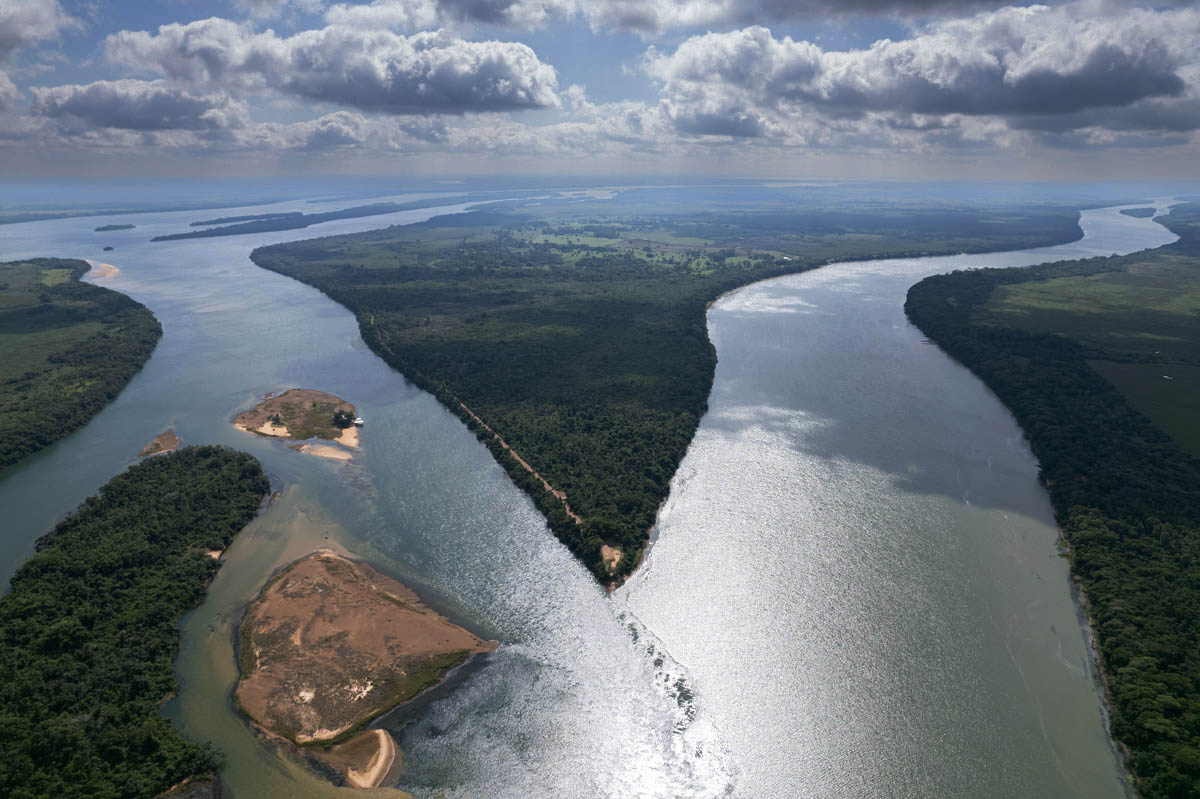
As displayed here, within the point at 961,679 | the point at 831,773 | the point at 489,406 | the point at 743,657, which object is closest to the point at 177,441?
the point at 489,406

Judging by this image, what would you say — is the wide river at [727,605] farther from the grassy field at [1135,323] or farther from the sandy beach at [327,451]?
the grassy field at [1135,323]

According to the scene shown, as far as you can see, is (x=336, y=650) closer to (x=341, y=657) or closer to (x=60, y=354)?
(x=341, y=657)

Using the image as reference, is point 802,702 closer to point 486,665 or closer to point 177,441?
point 486,665

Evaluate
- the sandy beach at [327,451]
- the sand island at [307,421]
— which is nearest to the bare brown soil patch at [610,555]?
the sandy beach at [327,451]

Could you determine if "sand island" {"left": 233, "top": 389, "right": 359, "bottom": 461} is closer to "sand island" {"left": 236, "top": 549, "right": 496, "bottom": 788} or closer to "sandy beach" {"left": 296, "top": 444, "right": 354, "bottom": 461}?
"sandy beach" {"left": 296, "top": 444, "right": 354, "bottom": 461}

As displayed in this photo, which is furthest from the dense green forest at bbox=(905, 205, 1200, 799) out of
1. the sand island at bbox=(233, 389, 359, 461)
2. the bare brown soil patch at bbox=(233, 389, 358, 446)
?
the bare brown soil patch at bbox=(233, 389, 358, 446)

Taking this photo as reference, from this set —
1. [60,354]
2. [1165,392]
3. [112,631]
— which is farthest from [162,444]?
[1165,392]
